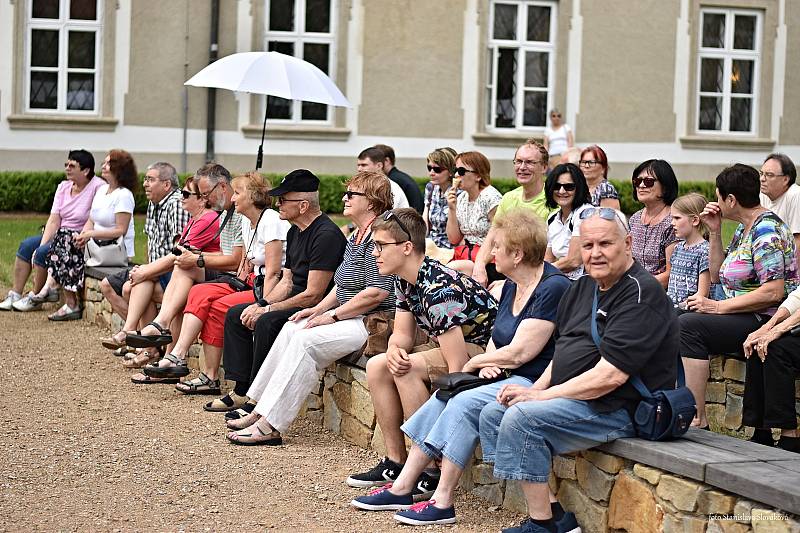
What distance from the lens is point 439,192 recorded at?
9.41 metres

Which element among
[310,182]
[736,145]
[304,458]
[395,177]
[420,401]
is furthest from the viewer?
[736,145]

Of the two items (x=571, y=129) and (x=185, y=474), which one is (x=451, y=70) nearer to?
(x=571, y=129)

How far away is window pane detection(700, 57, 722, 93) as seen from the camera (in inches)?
800

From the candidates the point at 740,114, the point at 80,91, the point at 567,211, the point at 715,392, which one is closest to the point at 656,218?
the point at 567,211

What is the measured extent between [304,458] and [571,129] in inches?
546

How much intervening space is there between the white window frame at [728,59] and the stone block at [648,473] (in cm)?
1646

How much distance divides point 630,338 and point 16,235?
1134 cm

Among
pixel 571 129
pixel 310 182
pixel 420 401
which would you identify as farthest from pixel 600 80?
pixel 420 401

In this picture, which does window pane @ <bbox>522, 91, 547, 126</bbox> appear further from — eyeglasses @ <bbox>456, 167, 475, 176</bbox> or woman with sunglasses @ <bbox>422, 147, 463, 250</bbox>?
eyeglasses @ <bbox>456, 167, 475, 176</bbox>

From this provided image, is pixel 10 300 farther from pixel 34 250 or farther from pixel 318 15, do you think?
pixel 318 15

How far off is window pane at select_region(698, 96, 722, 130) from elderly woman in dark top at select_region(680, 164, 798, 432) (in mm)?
14908

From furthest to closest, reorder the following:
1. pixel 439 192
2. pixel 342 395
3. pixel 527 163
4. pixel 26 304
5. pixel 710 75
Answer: pixel 710 75 < pixel 26 304 < pixel 439 192 < pixel 527 163 < pixel 342 395

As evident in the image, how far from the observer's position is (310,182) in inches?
282

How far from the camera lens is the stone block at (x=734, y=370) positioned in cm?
586
